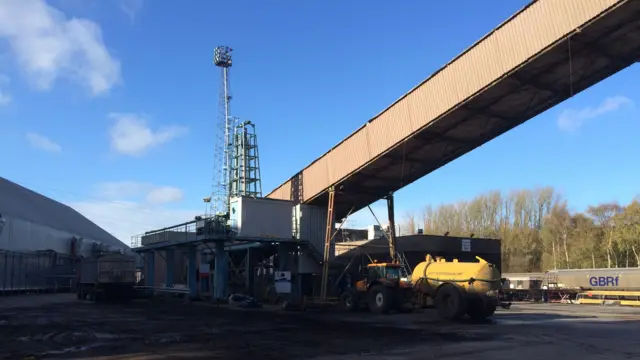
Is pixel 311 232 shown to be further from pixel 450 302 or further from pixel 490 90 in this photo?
pixel 490 90

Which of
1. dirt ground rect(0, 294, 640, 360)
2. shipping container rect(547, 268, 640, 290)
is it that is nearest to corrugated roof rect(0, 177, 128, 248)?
dirt ground rect(0, 294, 640, 360)

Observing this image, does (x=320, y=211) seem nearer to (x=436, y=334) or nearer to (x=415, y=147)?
(x=415, y=147)

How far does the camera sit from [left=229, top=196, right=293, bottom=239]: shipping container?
109 ft

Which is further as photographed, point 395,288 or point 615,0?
point 395,288

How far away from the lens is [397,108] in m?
27.3

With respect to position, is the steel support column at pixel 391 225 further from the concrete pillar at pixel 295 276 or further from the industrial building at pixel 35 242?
the industrial building at pixel 35 242

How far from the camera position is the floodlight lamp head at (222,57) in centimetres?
8088

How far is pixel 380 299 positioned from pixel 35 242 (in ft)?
158

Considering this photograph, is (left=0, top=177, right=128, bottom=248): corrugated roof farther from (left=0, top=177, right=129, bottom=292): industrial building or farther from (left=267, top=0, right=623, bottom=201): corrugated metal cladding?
(left=267, top=0, right=623, bottom=201): corrugated metal cladding

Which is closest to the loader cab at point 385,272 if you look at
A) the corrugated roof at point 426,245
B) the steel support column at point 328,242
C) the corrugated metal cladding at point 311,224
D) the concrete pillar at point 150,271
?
the steel support column at point 328,242

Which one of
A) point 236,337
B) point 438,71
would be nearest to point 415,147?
point 438,71

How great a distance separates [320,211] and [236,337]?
19904 mm

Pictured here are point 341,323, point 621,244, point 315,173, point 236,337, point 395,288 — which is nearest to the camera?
point 236,337

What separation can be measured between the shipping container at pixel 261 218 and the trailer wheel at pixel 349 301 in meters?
6.83
